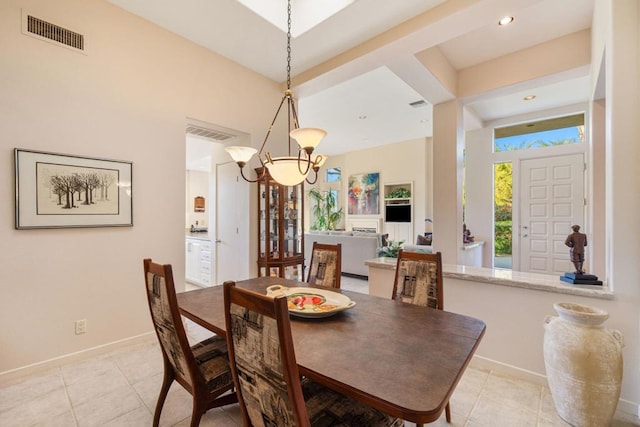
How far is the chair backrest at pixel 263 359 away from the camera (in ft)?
3.03

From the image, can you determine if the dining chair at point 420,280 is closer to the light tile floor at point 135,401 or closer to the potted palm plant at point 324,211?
the light tile floor at point 135,401

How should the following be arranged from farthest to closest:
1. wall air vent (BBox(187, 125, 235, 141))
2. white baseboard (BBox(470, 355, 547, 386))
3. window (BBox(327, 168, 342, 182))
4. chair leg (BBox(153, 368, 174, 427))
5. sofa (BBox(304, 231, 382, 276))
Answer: window (BBox(327, 168, 342, 182)) → sofa (BBox(304, 231, 382, 276)) → wall air vent (BBox(187, 125, 235, 141)) → white baseboard (BBox(470, 355, 547, 386)) → chair leg (BBox(153, 368, 174, 427))

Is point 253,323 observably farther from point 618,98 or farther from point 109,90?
point 109,90

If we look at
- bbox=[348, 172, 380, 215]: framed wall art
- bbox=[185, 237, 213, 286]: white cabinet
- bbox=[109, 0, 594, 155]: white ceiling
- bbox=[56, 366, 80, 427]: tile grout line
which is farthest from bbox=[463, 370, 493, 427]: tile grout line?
bbox=[348, 172, 380, 215]: framed wall art

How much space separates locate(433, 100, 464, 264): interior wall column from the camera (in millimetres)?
3838

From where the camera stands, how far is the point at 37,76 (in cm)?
229

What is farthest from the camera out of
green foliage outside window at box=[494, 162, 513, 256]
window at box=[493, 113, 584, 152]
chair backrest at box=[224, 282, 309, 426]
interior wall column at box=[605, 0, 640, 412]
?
green foliage outside window at box=[494, 162, 513, 256]

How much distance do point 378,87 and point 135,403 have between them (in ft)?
15.1

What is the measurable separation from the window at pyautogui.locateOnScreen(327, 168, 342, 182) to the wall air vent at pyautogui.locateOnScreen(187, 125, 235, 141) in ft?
19.8

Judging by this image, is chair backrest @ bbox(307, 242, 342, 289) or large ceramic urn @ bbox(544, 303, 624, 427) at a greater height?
chair backrest @ bbox(307, 242, 342, 289)

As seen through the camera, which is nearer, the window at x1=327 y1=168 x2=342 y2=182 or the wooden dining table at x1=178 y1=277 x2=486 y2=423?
the wooden dining table at x1=178 y1=277 x2=486 y2=423

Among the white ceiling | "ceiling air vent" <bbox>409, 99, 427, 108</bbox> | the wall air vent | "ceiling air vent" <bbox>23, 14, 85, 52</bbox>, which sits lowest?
the wall air vent

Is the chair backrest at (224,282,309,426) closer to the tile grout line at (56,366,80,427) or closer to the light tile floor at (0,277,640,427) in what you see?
the light tile floor at (0,277,640,427)

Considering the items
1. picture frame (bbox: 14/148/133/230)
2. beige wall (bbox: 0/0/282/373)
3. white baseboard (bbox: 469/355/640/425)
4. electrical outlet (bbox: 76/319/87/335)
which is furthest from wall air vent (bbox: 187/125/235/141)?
white baseboard (bbox: 469/355/640/425)
